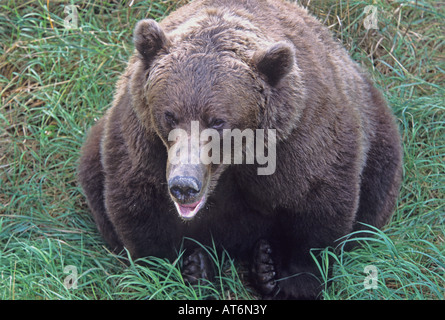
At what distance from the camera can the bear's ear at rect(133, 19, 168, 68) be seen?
12.6 feet

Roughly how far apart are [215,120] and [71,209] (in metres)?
1.98

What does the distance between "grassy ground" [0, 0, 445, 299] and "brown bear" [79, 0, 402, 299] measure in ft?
0.70

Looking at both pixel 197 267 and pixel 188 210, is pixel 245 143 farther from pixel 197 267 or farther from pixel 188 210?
pixel 197 267

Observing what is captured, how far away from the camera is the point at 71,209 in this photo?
5.26 meters

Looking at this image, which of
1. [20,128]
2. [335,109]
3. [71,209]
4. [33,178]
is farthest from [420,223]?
[20,128]

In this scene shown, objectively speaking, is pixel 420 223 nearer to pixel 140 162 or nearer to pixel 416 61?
pixel 416 61

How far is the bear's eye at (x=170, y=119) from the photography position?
3736 mm

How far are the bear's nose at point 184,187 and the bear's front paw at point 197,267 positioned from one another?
3.88 ft

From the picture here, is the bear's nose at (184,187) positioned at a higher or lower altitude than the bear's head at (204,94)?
lower

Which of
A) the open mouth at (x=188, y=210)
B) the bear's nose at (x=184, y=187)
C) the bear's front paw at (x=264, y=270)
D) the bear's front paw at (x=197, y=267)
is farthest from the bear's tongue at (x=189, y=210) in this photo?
the bear's front paw at (x=264, y=270)

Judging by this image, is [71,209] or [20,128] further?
[20,128]

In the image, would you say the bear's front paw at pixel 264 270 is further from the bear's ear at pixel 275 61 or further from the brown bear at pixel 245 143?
the bear's ear at pixel 275 61

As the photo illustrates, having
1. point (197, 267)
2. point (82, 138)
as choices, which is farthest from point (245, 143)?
point (82, 138)

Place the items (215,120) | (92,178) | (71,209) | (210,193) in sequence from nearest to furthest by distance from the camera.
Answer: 1. (215,120)
2. (210,193)
3. (92,178)
4. (71,209)
